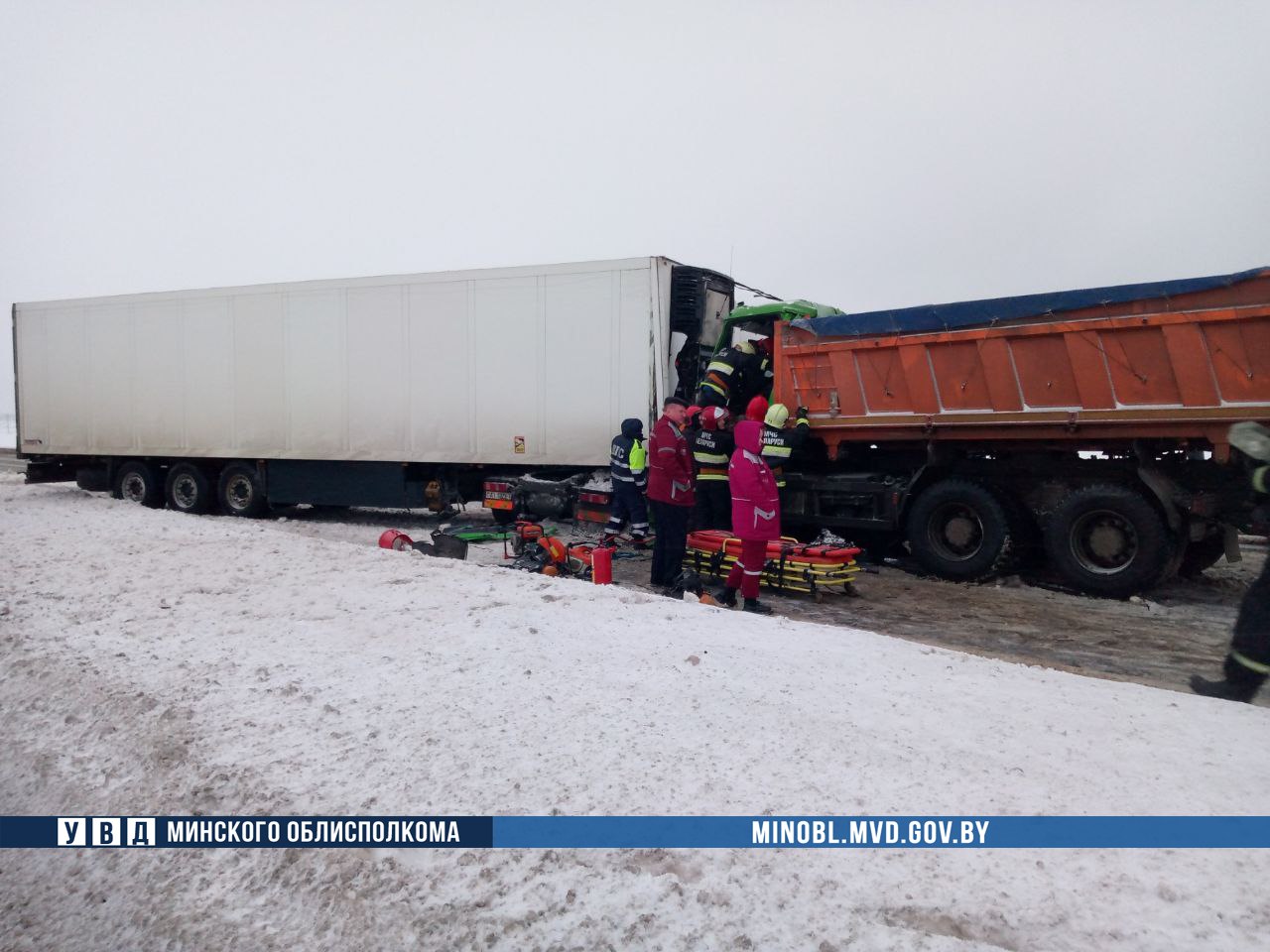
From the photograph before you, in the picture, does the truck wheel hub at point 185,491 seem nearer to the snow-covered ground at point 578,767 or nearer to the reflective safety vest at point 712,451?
the snow-covered ground at point 578,767

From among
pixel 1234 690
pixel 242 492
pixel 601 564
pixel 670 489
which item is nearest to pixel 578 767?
pixel 1234 690

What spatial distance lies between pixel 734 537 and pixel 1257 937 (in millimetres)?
6100

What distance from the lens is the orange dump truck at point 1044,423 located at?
717 cm

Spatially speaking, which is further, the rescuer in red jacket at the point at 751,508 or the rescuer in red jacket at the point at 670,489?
the rescuer in red jacket at the point at 670,489

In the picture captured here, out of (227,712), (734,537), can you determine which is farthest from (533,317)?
(227,712)

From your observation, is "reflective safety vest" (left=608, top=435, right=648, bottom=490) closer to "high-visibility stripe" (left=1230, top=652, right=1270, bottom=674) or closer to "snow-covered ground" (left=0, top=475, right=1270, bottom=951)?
"snow-covered ground" (left=0, top=475, right=1270, bottom=951)

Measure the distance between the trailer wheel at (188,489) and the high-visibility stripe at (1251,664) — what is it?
1284 centimetres

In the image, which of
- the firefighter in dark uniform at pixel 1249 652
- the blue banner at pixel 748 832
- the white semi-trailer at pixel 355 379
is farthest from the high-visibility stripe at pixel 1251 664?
the white semi-trailer at pixel 355 379

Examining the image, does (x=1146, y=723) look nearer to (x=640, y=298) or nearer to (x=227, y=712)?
(x=227, y=712)

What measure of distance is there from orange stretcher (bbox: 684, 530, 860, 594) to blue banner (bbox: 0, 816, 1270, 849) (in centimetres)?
469

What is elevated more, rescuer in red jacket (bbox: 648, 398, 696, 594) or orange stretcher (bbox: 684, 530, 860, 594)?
rescuer in red jacket (bbox: 648, 398, 696, 594)

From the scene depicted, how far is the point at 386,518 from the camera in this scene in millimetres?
13039

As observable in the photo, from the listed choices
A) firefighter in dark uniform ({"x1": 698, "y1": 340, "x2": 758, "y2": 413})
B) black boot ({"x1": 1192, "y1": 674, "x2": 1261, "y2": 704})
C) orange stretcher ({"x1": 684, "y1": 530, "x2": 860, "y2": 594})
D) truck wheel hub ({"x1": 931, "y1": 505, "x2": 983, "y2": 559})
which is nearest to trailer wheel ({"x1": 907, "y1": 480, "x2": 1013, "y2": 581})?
truck wheel hub ({"x1": 931, "y1": 505, "x2": 983, "y2": 559})

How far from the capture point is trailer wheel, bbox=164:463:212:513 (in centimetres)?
1300
